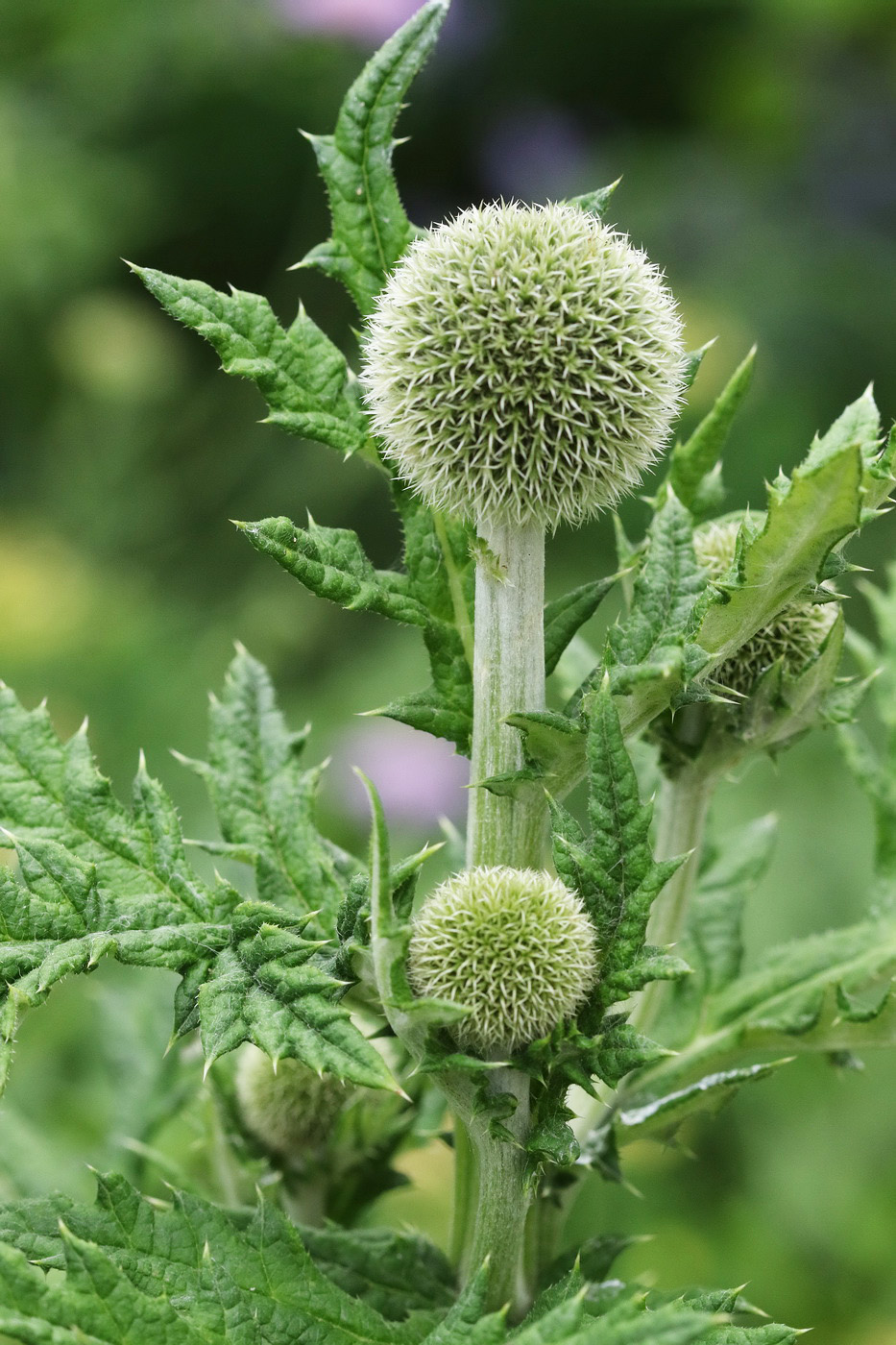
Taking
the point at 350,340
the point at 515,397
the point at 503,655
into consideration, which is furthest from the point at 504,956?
the point at 350,340

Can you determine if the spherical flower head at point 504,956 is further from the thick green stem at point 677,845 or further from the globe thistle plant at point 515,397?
the thick green stem at point 677,845

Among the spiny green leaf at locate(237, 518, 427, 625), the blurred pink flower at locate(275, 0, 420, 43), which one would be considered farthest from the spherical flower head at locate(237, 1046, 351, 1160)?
the blurred pink flower at locate(275, 0, 420, 43)

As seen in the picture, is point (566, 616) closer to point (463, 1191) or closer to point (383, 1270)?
point (463, 1191)

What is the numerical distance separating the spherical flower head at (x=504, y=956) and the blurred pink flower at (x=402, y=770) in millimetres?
5304

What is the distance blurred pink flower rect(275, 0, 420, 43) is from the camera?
8961 mm

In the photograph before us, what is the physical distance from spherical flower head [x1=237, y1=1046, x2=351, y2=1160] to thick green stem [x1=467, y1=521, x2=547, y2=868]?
587 millimetres

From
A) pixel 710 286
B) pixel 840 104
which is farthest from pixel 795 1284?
pixel 840 104

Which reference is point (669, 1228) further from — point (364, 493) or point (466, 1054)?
point (364, 493)

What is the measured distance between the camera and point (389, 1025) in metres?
1.76

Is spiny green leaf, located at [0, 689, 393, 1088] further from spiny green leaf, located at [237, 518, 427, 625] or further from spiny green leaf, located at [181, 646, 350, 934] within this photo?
spiny green leaf, located at [237, 518, 427, 625]

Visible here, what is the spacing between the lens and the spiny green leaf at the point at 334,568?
1.81 metres

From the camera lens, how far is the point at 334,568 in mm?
1909

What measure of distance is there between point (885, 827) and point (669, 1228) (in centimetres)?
327

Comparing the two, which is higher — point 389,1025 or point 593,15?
point 593,15
